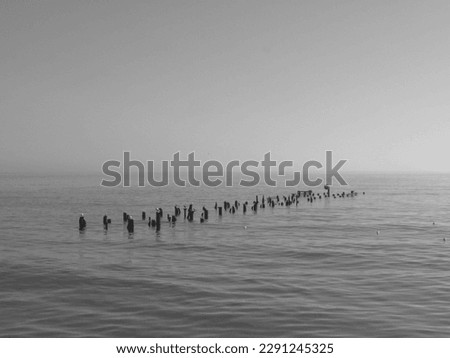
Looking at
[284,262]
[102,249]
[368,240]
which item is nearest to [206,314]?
[284,262]

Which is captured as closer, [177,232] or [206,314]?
[206,314]

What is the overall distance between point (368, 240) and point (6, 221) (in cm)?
3551

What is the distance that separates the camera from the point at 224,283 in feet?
71.9

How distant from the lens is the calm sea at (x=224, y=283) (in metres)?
16.0

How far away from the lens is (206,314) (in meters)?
17.2

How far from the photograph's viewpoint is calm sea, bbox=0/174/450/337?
1602cm

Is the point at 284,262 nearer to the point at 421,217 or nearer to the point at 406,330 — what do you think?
the point at 406,330

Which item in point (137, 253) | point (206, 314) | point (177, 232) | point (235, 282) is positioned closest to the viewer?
point (206, 314)

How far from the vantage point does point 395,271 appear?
79.9 ft

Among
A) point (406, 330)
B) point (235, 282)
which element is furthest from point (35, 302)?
point (406, 330)
